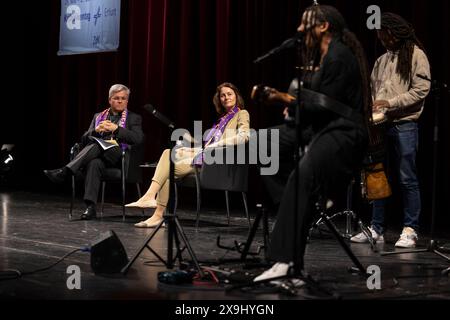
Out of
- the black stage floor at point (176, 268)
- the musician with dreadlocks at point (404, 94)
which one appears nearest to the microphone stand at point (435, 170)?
the black stage floor at point (176, 268)

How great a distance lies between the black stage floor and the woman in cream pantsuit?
259 millimetres

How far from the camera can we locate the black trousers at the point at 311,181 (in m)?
3.05

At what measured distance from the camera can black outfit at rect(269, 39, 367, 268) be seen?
3.07 meters

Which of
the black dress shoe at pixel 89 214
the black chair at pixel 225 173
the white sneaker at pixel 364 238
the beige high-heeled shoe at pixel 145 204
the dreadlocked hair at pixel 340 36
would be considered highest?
the dreadlocked hair at pixel 340 36

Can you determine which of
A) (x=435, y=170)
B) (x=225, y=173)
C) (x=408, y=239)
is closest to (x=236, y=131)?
(x=225, y=173)

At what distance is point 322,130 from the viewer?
10.5 ft

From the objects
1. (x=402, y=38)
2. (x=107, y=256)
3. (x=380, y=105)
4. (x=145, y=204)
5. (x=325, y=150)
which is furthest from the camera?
(x=145, y=204)

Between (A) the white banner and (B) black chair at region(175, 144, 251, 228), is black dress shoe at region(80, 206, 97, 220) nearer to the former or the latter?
(B) black chair at region(175, 144, 251, 228)

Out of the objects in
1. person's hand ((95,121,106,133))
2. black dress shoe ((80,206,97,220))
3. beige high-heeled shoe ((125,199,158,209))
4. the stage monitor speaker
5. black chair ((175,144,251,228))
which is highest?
person's hand ((95,121,106,133))

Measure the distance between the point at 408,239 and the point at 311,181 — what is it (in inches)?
72.7

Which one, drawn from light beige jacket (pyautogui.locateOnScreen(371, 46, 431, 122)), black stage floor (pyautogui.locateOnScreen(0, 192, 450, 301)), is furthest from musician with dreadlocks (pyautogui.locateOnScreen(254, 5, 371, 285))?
light beige jacket (pyautogui.locateOnScreen(371, 46, 431, 122))

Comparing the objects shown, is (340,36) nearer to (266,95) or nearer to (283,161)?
(266,95)

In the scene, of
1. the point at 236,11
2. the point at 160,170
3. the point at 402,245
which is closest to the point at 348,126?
the point at 402,245

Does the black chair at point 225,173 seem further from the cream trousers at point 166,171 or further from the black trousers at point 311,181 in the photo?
the black trousers at point 311,181
